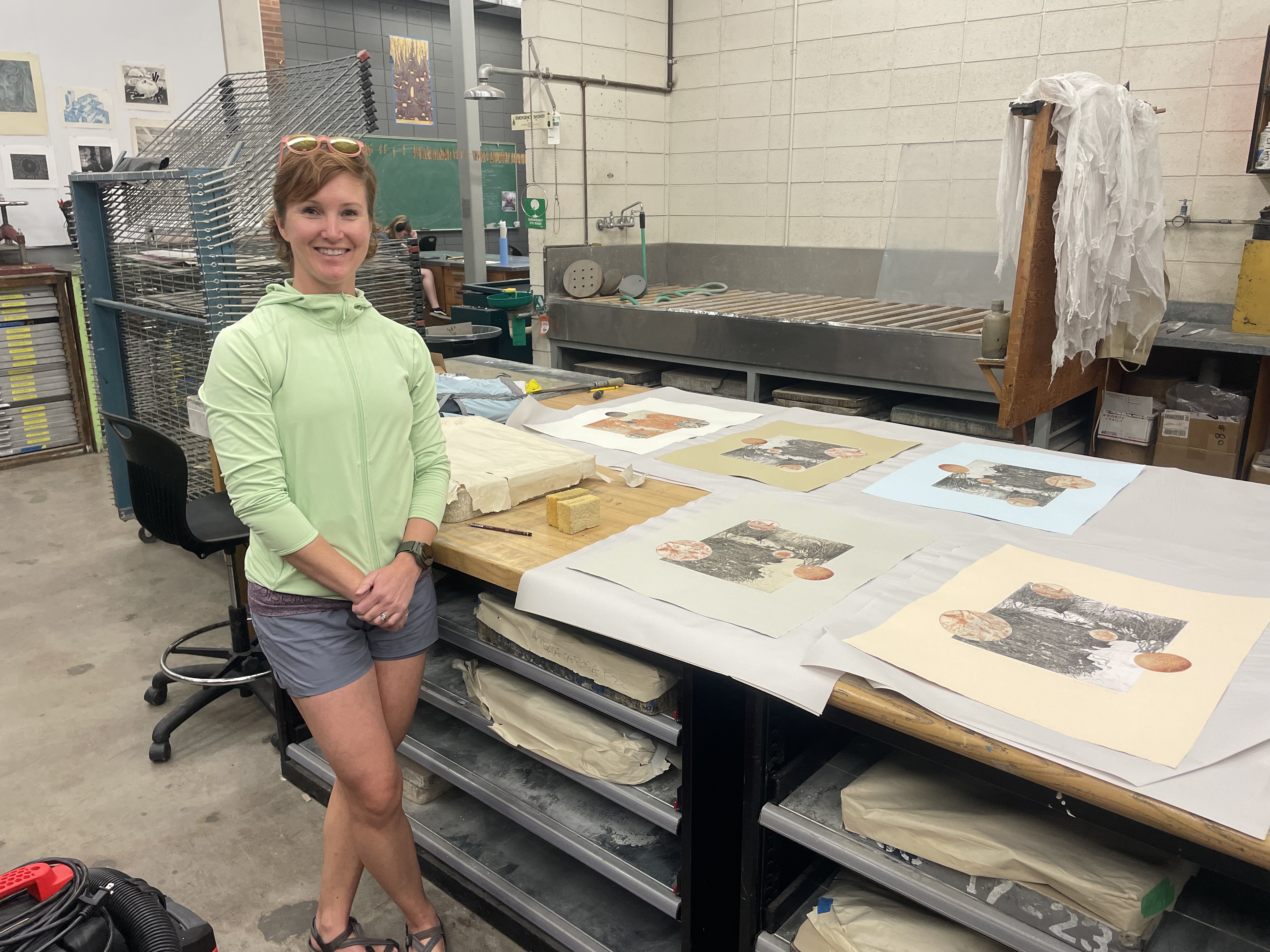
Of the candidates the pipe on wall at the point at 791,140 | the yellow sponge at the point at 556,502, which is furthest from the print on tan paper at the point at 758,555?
the pipe on wall at the point at 791,140

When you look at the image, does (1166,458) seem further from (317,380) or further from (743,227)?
(317,380)

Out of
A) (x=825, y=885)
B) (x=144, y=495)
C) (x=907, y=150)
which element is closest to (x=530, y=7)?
(x=907, y=150)

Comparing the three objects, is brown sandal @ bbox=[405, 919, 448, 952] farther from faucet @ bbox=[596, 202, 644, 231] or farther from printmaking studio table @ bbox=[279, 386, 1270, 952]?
faucet @ bbox=[596, 202, 644, 231]

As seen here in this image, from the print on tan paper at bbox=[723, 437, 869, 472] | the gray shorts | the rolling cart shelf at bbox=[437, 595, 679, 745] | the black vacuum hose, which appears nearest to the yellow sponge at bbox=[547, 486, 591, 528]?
the rolling cart shelf at bbox=[437, 595, 679, 745]

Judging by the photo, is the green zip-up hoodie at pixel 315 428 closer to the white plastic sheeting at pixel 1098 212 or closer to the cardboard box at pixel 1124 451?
the white plastic sheeting at pixel 1098 212

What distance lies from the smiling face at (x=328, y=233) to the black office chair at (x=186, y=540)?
1000 mm

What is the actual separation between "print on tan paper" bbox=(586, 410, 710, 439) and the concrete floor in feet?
3.71

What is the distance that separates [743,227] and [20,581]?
13.4ft

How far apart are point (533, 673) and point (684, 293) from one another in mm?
3936

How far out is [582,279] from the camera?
497 centimetres

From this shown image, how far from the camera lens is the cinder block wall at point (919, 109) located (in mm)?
3678

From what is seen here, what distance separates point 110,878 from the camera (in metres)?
1.12

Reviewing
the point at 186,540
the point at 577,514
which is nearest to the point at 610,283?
the point at 186,540

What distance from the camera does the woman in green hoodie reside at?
4.38 ft
